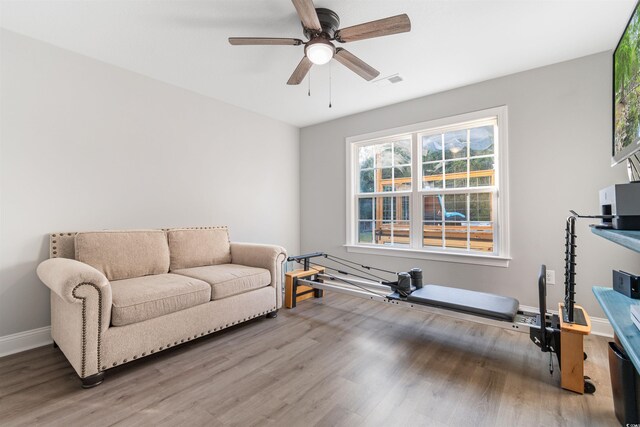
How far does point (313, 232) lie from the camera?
177 inches

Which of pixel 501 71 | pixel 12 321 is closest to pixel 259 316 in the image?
pixel 12 321

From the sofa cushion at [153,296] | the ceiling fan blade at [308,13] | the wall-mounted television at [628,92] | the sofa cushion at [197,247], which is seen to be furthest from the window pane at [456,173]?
the sofa cushion at [153,296]

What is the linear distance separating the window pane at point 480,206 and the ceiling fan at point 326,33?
1910 mm

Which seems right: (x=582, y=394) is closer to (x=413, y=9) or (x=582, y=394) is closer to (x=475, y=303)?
(x=475, y=303)

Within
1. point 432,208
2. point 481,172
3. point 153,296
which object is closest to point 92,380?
point 153,296

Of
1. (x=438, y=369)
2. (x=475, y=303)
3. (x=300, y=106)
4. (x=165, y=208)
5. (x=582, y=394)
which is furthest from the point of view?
(x=300, y=106)

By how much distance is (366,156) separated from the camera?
13.5ft

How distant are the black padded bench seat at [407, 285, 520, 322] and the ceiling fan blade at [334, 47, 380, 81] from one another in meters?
1.85

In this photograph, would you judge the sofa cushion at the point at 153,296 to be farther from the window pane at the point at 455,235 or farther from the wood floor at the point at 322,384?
the window pane at the point at 455,235

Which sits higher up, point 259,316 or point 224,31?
point 224,31

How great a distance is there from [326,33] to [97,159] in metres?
2.31

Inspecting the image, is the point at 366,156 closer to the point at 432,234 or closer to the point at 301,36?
the point at 432,234

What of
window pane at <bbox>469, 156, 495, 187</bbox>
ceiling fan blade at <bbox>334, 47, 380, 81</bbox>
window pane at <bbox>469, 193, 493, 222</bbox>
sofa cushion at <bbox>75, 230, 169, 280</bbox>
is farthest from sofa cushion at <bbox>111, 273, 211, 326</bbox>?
window pane at <bbox>469, 156, 495, 187</bbox>

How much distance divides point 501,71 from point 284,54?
2.13 meters
